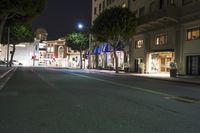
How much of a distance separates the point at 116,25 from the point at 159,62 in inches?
285

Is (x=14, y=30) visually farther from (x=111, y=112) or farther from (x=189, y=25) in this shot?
(x=111, y=112)

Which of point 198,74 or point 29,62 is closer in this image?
point 198,74

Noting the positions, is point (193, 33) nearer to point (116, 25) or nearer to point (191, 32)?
point (191, 32)

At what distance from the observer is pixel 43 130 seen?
866 cm

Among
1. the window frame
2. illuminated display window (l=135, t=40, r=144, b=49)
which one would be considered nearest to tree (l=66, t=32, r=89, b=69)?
illuminated display window (l=135, t=40, r=144, b=49)

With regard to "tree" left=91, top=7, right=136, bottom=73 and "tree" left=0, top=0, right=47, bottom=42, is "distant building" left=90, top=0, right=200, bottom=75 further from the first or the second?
"tree" left=0, top=0, right=47, bottom=42

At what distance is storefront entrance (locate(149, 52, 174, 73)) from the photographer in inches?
2113

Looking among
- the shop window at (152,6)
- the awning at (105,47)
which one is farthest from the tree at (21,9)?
the awning at (105,47)

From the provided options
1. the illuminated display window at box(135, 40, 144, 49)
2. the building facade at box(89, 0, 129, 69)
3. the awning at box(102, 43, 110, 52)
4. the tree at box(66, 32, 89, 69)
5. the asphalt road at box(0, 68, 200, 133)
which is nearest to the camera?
the asphalt road at box(0, 68, 200, 133)

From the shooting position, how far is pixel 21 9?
115 ft

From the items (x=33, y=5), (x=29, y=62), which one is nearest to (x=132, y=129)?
(x=33, y=5)

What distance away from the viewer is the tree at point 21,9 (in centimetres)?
3375

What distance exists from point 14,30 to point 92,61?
17664mm

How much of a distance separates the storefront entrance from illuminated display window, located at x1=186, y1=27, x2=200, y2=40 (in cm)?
801
